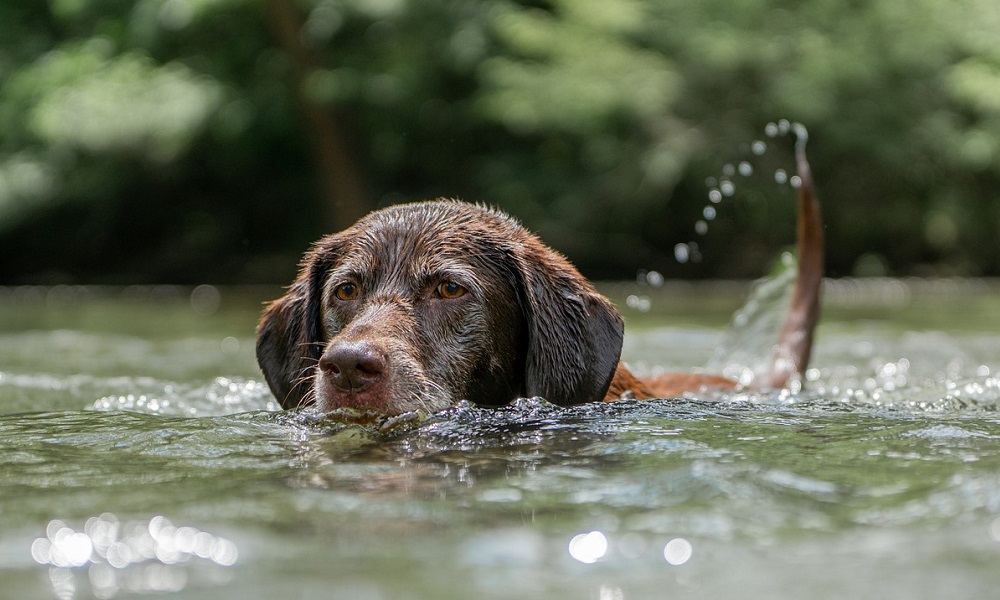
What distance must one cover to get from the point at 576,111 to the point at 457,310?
42.2ft

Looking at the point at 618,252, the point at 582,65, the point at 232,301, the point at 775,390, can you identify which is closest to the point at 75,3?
the point at 232,301

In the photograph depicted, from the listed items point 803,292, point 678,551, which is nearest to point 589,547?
point 678,551

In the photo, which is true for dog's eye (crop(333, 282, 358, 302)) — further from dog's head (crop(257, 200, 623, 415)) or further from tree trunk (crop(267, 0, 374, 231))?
tree trunk (crop(267, 0, 374, 231))

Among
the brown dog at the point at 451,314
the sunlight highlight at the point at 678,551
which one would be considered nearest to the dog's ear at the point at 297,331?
the brown dog at the point at 451,314

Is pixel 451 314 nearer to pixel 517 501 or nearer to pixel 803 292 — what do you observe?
pixel 517 501

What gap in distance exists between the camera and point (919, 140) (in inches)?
694

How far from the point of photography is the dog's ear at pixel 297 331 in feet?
14.8

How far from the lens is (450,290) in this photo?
4219 mm

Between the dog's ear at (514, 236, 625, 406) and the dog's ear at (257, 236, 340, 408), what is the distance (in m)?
0.81

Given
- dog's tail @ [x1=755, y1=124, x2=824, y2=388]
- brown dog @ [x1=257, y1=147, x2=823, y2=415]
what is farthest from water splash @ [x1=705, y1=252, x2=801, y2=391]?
brown dog @ [x1=257, y1=147, x2=823, y2=415]

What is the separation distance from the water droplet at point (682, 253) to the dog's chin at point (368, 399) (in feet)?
43.9

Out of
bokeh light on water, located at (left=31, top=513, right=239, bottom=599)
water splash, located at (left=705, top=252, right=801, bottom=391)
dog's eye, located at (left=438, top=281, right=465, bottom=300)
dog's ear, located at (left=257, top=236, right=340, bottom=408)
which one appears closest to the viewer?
bokeh light on water, located at (left=31, top=513, right=239, bottom=599)

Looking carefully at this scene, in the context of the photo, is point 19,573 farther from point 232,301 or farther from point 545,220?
point 545,220

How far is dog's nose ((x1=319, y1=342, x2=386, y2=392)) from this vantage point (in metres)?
3.58
